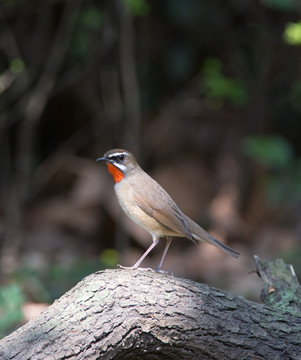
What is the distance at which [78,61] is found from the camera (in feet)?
33.0

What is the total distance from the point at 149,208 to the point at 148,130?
6100mm

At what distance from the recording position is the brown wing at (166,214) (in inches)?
183

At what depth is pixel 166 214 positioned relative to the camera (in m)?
4.72

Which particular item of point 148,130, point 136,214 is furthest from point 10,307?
point 148,130

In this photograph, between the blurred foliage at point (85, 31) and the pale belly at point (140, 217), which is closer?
the pale belly at point (140, 217)

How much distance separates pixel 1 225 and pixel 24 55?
302 centimetres

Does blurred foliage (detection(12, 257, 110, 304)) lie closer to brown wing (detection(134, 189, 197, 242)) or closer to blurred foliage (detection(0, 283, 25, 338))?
blurred foliage (detection(0, 283, 25, 338))

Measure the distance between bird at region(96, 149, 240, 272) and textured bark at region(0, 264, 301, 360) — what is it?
81cm

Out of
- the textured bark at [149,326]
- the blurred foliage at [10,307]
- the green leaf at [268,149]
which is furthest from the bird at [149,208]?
the green leaf at [268,149]

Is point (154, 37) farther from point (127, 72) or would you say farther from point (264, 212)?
point (264, 212)

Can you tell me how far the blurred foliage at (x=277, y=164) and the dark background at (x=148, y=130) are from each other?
0.08ft

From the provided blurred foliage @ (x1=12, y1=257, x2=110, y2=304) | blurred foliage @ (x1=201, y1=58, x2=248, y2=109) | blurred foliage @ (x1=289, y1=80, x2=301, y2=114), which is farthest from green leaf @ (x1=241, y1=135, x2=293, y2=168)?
blurred foliage @ (x1=12, y1=257, x2=110, y2=304)

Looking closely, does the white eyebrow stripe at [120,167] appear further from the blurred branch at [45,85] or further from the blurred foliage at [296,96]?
the blurred foliage at [296,96]

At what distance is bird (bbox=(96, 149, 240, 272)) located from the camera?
468 cm
